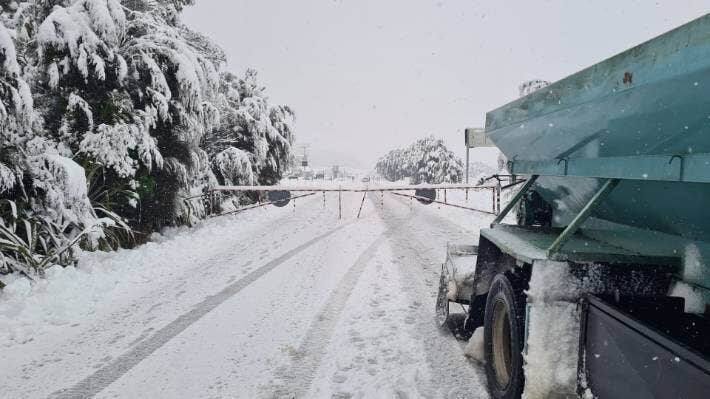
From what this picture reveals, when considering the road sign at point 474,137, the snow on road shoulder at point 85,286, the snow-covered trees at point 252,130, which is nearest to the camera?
the snow on road shoulder at point 85,286

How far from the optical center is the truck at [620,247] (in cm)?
161

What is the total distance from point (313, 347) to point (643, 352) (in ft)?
9.24

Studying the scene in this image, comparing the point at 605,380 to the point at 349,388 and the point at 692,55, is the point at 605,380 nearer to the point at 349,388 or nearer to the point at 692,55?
the point at 692,55

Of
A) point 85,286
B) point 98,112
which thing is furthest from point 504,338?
point 98,112

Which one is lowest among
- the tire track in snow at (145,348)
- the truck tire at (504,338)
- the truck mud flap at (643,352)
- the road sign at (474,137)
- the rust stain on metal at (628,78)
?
the tire track in snow at (145,348)

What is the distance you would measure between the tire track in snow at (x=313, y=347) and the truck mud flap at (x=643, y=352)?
79.8 inches

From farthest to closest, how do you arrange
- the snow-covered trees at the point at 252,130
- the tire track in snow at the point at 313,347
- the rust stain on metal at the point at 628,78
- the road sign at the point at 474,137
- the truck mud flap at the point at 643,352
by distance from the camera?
1. the snow-covered trees at the point at 252,130
2. the road sign at the point at 474,137
3. the tire track in snow at the point at 313,347
4. the rust stain on metal at the point at 628,78
5. the truck mud flap at the point at 643,352

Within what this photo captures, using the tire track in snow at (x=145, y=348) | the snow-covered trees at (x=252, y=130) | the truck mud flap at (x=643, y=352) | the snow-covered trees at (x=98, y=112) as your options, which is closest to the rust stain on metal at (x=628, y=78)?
the truck mud flap at (x=643, y=352)

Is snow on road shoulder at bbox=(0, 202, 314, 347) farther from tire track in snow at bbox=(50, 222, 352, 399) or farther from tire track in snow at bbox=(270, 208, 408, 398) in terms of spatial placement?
tire track in snow at bbox=(270, 208, 408, 398)

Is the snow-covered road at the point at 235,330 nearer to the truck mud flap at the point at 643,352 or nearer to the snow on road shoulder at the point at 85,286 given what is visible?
the snow on road shoulder at the point at 85,286

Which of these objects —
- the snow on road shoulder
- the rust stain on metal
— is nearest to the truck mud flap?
the rust stain on metal

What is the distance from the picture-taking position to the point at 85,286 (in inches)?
227

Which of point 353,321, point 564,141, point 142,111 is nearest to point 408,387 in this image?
point 353,321

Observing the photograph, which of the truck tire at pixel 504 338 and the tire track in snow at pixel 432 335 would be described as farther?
the tire track in snow at pixel 432 335
